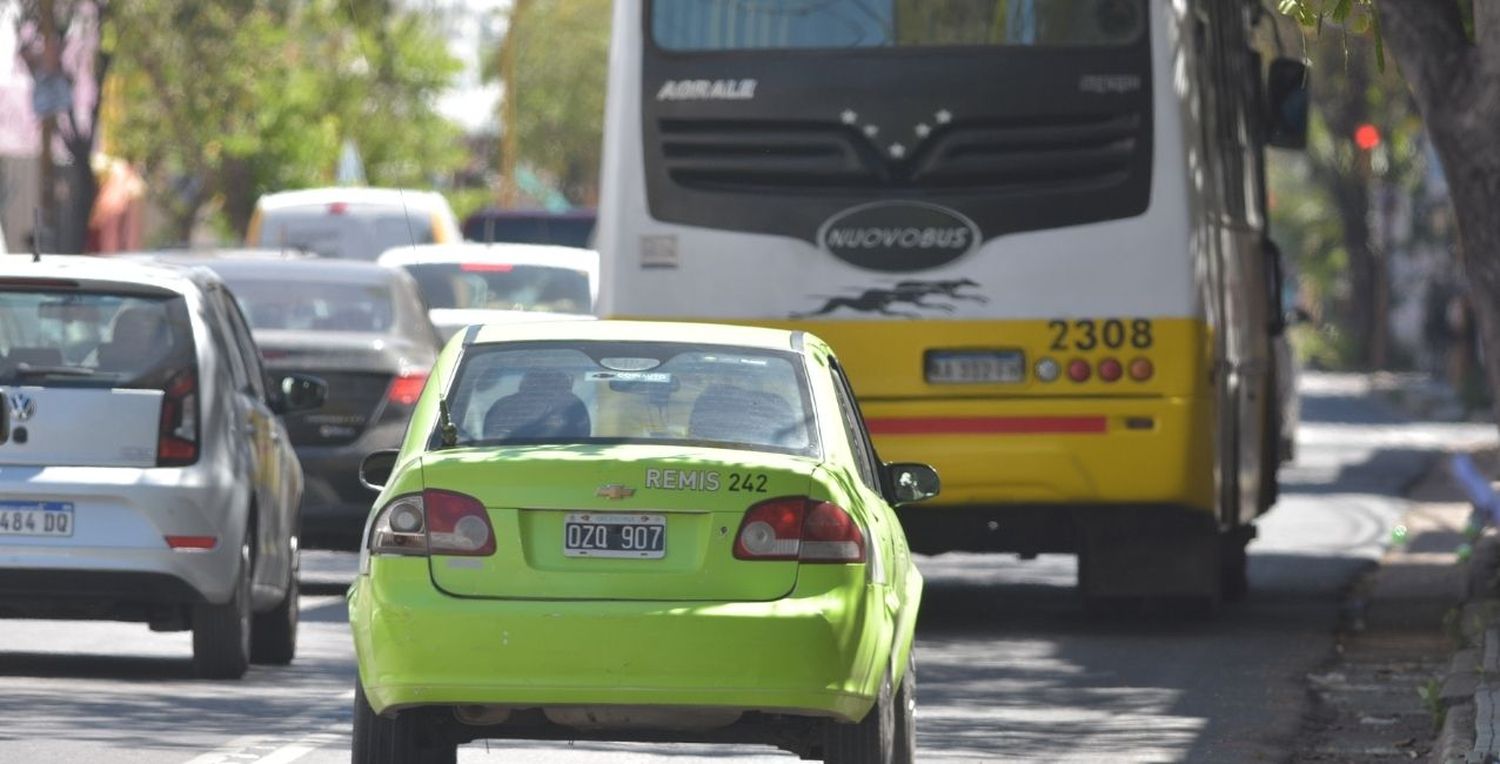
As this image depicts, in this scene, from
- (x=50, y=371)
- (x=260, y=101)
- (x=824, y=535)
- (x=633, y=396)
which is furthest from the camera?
(x=260, y=101)

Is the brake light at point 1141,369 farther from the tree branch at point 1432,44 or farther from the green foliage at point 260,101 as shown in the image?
the green foliage at point 260,101

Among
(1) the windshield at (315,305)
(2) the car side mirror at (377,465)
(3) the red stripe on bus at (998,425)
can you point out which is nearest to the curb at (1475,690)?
(3) the red stripe on bus at (998,425)

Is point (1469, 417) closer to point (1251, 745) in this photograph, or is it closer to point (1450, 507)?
point (1450, 507)

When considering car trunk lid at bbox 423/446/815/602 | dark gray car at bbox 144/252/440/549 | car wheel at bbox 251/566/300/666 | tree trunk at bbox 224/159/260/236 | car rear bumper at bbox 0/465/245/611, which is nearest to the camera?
car trunk lid at bbox 423/446/815/602

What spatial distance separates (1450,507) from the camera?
2620 cm

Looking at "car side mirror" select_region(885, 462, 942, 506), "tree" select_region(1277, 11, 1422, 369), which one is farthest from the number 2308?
"tree" select_region(1277, 11, 1422, 369)

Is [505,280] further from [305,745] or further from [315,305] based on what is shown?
[305,745]

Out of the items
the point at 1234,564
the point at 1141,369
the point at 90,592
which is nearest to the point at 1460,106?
the point at 1141,369

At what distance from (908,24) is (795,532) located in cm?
714

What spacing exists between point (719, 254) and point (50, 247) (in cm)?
2620

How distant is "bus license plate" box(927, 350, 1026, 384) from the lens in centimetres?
1481

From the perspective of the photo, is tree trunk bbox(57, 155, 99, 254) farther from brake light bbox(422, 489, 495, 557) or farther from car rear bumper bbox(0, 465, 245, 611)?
brake light bbox(422, 489, 495, 557)

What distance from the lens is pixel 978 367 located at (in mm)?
14836

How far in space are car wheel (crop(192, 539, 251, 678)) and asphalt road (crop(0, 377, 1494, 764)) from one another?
92mm
